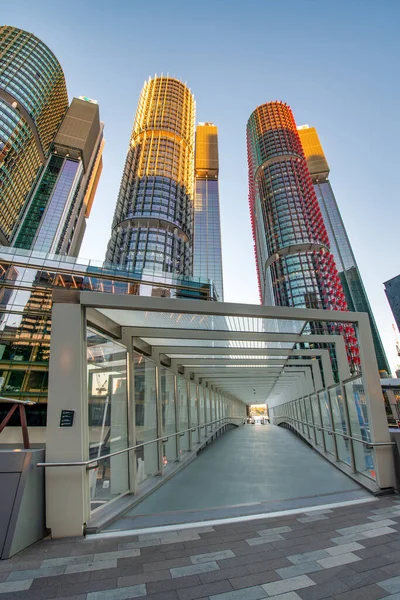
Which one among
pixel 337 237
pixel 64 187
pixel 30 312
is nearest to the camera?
pixel 30 312

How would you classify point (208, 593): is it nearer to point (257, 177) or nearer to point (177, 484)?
point (177, 484)

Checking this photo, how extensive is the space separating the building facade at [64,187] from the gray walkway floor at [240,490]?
9411 centimetres

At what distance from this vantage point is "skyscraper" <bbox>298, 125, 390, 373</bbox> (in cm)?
11438

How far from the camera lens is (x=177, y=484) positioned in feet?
20.0

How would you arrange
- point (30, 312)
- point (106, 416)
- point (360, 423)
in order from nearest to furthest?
point (106, 416) → point (360, 423) → point (30, 312)

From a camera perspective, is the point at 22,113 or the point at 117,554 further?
the point at 22,113

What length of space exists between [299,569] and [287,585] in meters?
0.32

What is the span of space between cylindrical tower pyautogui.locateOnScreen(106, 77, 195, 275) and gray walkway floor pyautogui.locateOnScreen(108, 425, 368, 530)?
46.9m

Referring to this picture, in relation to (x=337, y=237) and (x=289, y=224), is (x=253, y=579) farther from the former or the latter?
(x=337, y=237)

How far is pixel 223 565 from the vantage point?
2.51 meters

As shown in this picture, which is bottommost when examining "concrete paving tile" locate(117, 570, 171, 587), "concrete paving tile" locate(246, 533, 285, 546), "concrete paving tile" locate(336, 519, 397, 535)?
"concrete paving tile" locate(117, 570, 171, 587)

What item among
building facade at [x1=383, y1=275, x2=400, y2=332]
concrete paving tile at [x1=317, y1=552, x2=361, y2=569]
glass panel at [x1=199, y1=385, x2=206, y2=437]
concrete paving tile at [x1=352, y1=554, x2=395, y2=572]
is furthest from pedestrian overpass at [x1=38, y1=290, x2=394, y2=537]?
building facade at [x1=383, y1=275, x2=400, y2=332]

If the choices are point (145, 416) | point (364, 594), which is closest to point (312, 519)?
point (364, 594)

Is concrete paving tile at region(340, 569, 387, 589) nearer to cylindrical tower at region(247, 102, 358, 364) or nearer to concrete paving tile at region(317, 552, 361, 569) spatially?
concrete paving tile at region(317, 552, 361, 569)
